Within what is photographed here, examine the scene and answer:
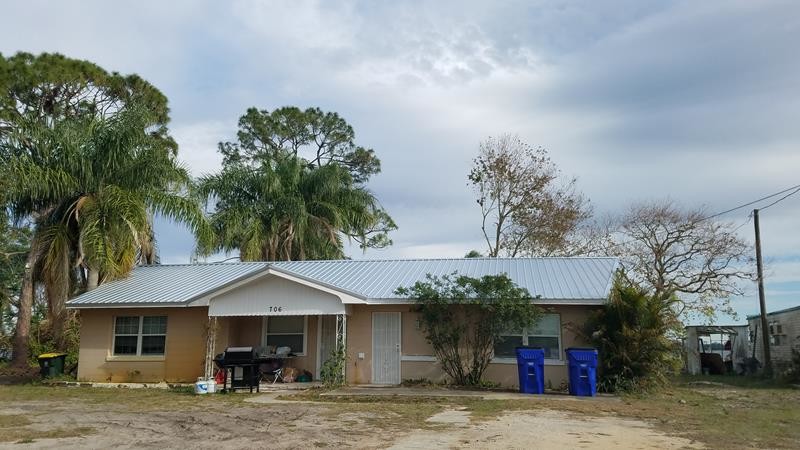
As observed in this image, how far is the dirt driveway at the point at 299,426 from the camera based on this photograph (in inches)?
392

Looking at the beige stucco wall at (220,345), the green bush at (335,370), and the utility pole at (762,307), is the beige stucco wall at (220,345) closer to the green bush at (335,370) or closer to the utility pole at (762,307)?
the green bush at (335,370)

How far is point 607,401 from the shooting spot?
50.7 ft

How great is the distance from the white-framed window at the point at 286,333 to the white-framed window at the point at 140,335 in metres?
3.17

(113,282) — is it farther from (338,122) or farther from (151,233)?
(338,122)

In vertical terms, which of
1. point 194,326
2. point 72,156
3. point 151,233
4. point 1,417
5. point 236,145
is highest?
point 236,145

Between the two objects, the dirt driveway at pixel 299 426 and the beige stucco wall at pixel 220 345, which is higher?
the beige stucco wall at pixel 220 345

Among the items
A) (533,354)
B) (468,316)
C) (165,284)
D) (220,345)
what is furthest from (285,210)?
(533,354)

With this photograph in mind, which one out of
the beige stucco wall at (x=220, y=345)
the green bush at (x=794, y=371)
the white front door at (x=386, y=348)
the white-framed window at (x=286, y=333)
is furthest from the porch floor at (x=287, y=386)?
the green bush at (x=794, y=371)

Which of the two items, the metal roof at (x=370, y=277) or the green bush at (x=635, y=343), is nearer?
the green bush at (x=635, y=343)

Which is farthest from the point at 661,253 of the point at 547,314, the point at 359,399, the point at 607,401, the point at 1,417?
the point at 1,417

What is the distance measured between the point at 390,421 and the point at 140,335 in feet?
38.7

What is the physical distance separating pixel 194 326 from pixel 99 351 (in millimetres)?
3144

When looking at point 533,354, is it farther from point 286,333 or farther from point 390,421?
point 286,333

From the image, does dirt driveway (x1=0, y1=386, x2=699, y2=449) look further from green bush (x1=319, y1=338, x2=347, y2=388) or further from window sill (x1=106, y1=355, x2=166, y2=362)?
window sill (x1=106, y1=355, x2=166, y2=362)
